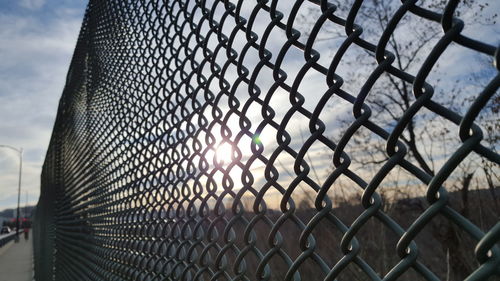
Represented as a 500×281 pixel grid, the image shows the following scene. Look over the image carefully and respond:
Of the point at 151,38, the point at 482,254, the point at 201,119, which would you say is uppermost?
the point at 151,38

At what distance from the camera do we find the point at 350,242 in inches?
40.1

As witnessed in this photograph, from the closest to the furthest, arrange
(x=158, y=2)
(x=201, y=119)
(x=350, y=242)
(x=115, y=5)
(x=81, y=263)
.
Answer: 1. (x=350, y=242)
2. (x=201, y=119)
3. (x=158, y=2)
4. (x=115, y=5)
5. (x=81, y=263)

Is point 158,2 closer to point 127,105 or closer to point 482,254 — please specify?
point 127,105

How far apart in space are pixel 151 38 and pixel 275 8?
48.9 inches

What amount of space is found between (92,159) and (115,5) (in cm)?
158

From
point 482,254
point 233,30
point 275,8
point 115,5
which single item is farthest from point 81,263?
point 482,254

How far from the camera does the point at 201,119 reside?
1.78 meters

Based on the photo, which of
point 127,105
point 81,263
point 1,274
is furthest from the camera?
point 1,274

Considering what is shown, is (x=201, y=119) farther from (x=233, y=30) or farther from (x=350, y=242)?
(x=350, y=242)

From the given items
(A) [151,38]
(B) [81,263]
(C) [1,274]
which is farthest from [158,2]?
(C) [1,274]

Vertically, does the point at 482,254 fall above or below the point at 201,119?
below

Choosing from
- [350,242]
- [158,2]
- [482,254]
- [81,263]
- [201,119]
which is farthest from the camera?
[81,263]

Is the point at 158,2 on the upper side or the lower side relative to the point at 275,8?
upper

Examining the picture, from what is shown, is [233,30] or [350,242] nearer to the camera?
[350,242]
